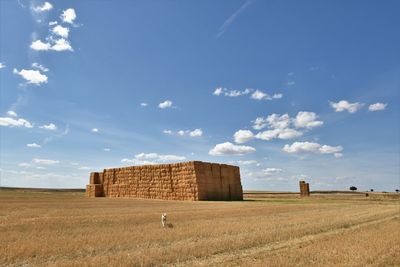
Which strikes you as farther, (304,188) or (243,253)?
(304,188)

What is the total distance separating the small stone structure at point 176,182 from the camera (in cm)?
5056

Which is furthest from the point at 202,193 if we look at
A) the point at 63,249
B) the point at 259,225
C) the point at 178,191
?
the point at 63,249

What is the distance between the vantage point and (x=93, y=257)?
34.1 ft

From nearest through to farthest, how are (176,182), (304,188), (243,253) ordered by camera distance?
(243,253)
(176,182)
(304,188)

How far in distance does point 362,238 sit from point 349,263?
4671 millimetres

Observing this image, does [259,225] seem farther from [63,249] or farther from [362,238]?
[63,249]

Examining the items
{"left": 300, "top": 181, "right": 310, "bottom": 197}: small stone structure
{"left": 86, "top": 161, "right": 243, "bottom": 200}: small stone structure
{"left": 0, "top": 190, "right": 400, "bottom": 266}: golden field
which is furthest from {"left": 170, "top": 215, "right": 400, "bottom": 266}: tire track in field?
{"left": 300, "top": 181, "right": 310, "bottom": 197}: small stone structure

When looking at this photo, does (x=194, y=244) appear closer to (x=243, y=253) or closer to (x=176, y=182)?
(x=243, y=253)

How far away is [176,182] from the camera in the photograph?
5284 cm

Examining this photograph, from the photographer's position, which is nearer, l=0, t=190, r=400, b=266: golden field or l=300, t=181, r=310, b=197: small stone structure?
l=0, t=190, r=400, b=266: golden field

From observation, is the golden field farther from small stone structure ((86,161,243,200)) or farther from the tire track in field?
small stone structure ((86,161,243,200))

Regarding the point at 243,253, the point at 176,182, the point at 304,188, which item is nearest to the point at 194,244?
the point at 243,253

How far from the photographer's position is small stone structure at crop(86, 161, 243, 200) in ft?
166

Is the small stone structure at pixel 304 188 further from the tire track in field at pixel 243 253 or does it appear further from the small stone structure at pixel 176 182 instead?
the tire track in field at pixel 243 253
